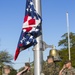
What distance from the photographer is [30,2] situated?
9.88 metres

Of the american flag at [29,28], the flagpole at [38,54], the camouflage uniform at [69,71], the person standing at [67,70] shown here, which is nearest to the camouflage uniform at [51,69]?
the person standing at [67,70]

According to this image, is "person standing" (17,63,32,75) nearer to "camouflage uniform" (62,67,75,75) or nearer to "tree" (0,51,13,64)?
"camouflage uniform" (62,67,75,75)

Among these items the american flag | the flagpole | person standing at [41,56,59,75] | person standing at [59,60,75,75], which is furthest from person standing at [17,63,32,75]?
the flagpole

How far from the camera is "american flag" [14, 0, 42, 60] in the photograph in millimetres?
9664

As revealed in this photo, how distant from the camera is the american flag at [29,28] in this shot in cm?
966

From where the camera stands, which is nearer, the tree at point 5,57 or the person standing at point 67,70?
the person standing at point 67,70

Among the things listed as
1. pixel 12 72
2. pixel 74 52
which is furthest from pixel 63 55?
pixel 12 72

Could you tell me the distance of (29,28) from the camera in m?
9.75

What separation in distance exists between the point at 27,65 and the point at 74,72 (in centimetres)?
164

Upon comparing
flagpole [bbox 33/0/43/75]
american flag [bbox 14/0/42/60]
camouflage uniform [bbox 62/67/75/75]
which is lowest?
camouflage uniform [bbox 62/67/75/75]

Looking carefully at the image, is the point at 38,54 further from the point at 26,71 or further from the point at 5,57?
the point at 5,57

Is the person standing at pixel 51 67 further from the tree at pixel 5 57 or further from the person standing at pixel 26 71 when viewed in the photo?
the tree at pixel 5 57

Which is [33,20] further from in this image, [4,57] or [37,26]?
[4,57]

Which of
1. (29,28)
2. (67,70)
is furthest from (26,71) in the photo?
(29,28)
